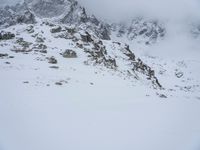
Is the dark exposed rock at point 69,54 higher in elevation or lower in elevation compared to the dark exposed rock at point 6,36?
lower

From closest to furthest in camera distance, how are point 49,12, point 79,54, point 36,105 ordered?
point 36,105, point 79,54, point 49,12

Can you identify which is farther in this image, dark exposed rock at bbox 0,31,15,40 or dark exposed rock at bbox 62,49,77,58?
dark exposed rock at bbox 0,31,15,40

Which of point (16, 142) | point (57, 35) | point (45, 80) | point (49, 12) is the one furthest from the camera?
point (49, 12)

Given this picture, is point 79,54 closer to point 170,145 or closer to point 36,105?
point 36,105

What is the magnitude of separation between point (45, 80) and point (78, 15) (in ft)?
369

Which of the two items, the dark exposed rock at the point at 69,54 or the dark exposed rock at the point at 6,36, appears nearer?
the dark exposed rock at the point at 69,54

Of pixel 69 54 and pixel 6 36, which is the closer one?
pixel 69 54

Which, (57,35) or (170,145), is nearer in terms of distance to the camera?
(170,145)

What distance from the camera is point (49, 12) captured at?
154875mm

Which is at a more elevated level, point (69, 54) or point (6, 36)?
point (6, 36)

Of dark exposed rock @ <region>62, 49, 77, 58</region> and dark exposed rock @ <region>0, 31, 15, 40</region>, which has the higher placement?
dark exposed rock @ <region>0, 31, 15, 40</region>

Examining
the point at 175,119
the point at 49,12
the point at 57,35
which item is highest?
the point at 49,12

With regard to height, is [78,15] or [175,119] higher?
[78,15]


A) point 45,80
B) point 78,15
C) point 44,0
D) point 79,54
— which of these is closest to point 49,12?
point 44,0
